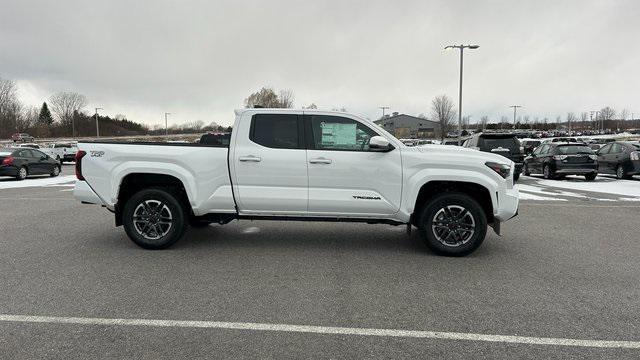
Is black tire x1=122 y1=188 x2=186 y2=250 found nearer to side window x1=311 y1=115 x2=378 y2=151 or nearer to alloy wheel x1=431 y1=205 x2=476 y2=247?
side window x1=311 y1=115 x2=378 y2=151

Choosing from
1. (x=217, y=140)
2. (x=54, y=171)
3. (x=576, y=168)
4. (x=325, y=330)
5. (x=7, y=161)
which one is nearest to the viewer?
(x=325, y=330)

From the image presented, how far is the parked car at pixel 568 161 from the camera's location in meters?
19.0

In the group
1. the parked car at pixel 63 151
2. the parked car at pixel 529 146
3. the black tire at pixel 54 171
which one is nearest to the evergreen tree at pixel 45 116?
the parked car at pixel 63 151

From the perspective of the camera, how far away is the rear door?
631 cm

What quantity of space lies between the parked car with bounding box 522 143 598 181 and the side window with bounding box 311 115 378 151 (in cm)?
1571

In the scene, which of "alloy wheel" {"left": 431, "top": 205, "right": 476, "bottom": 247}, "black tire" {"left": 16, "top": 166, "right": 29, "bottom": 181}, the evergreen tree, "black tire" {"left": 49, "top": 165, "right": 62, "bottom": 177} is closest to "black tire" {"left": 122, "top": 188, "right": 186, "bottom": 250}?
"alloy wheel" {"left": 431, "top": 205, "right": 476, "bottom": 247}

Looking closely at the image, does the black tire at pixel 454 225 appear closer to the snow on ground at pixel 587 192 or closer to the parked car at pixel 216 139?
the parked car at pixel 216 139

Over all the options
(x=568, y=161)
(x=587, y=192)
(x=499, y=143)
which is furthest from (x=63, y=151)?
(x=587, y=192)

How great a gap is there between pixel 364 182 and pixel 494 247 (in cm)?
226

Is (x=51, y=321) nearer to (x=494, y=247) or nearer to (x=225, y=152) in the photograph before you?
(x=225, y=152)

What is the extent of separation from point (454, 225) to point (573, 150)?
15.8 m

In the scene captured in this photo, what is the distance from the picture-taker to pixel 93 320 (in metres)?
4.12

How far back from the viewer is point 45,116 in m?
129

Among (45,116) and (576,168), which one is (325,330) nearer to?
(576,168)
